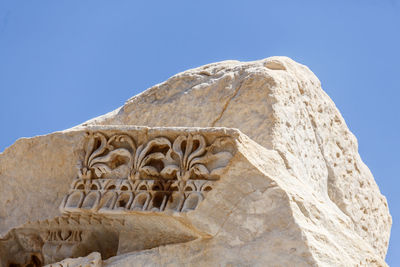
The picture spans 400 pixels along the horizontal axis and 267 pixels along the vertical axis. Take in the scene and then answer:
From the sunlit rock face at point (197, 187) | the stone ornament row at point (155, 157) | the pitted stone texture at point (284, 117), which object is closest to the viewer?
the sunlit rock face at point (197, 187)

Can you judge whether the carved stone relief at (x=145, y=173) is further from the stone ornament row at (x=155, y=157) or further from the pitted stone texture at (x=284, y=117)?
the pitted stone texture at (x=284, y=117)

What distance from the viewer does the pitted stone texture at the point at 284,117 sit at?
197 inches

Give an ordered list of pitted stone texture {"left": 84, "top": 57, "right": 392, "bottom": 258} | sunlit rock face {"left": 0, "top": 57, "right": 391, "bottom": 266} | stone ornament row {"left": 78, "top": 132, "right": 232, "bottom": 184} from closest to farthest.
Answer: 1. sunlit rock face {"left": 0, "top": 57, "right": 391, "bottom": 266}
2. stone ornament row {"left": 78, "top": 132, "right": 232, "bottom": 184}
3. pitted stone texture {"left": 84, "top": 57, "right": 392, "bottom": 258}

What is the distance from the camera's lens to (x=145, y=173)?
14.3 feet

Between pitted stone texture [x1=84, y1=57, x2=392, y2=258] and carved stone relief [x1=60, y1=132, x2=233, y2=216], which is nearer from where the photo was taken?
carved stone relief [x1=60, y1=132, x2=233, y2=216]

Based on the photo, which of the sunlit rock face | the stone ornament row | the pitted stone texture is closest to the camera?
the sunlit rock face

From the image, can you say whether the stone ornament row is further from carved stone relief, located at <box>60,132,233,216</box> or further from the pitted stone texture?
the pitted stone texture

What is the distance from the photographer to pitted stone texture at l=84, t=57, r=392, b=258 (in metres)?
5.01

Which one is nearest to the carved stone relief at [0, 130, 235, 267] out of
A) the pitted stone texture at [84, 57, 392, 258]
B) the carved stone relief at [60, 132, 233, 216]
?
the carved stone relief at [60, 132, 233, 216]

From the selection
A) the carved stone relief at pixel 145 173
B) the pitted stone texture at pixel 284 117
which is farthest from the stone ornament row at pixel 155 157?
the pitted stone texture at pixel 284 117

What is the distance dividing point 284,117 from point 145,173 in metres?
1.20

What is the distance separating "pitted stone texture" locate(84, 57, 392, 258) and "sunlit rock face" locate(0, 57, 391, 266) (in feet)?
0.04

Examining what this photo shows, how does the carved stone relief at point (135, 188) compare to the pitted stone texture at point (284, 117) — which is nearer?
the carved stone relief at point (135, 188)

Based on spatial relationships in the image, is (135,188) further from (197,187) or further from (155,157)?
(197,187)
